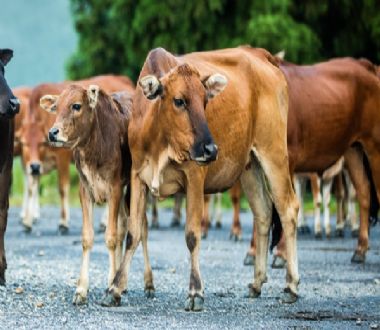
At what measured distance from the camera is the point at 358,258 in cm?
1733

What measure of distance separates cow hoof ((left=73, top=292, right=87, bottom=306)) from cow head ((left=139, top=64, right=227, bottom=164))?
4.92 ft

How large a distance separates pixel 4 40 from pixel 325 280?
125822 millimetres

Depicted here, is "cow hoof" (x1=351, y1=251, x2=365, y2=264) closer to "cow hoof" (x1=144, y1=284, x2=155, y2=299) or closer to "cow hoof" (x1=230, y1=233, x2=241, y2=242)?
"cow hoof" (x1=230, y1=233, x2=241, y2=242)

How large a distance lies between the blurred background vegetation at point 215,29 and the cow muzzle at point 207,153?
2187 centimetres

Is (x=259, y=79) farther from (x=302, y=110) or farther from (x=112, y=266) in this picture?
(x=302, y=110)

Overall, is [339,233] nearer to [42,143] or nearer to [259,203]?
[42,143]

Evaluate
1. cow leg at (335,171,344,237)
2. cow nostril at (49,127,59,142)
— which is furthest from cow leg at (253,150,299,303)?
cow leg at (335,171,344,237)

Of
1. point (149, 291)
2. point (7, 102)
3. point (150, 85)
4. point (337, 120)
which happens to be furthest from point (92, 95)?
point (337, 120)

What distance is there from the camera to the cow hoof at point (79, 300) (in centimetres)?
1216

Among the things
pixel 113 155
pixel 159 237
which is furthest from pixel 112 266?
pixel 159 237

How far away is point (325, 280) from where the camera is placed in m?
15.0

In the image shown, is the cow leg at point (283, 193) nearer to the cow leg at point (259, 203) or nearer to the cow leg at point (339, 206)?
the cow leg at point (259, 203)

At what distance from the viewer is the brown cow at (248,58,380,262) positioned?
17.2 m

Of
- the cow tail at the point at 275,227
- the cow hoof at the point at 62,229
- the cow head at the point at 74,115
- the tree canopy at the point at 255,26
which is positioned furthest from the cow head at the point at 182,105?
the tree canopy at the point at 255,26
